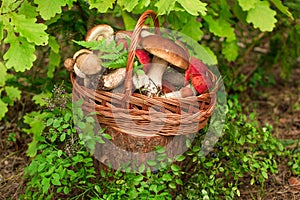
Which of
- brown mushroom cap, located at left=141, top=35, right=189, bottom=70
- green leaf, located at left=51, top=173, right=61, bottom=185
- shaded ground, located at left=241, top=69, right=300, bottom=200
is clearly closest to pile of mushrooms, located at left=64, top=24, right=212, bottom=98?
brown mushroom cap, located at left=141, top=35, right=189, bottom=70

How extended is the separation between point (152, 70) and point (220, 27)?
0.92 m

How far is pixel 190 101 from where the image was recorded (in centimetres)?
235

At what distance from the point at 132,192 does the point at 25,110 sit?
5.20 ft

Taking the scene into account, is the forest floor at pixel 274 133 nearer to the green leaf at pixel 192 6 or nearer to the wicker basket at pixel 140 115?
the wicker basket at pixel 140 115

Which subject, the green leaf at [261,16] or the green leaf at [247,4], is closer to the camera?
the green leaf at [247,4]

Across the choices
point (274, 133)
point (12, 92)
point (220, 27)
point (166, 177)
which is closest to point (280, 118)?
point (274, 133)

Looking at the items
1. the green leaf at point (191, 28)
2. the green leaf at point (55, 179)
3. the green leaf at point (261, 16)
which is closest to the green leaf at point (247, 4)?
the green leaf at point (261, 16)

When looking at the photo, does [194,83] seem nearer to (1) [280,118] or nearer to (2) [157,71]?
(2) [157,71]

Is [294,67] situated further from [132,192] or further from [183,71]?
[132,192]

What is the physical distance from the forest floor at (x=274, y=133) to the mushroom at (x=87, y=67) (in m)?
0.91

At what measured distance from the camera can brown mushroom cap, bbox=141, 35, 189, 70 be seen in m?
2.36

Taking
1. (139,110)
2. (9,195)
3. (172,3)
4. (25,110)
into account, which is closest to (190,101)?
(139,110)

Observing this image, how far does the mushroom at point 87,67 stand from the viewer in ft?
7.95

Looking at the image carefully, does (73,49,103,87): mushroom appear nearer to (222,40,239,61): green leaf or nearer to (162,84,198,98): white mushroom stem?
(162,84,198,98): white mushroom stem
